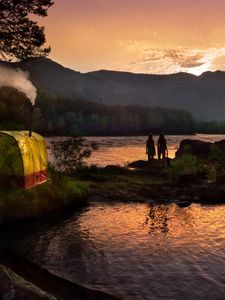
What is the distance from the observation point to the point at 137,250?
16.8 metres

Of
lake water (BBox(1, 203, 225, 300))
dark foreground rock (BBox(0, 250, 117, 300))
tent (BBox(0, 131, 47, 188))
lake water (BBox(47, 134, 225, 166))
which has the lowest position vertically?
lake water (BBox(1, 203, 225, 300))

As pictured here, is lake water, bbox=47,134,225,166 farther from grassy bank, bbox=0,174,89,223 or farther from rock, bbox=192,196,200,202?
grassy bank, bbox=0,174,89,223

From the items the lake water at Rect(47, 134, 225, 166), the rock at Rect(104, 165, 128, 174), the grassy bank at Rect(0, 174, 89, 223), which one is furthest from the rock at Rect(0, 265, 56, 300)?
the lake water at Rect(47, 134, 225, 166)

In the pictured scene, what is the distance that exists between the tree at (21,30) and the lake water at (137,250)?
13.1 m

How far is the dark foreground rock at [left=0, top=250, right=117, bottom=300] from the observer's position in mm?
9094

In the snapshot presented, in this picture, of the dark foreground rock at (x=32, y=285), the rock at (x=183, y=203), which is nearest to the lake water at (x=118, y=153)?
the rock at (x=183, y=203)

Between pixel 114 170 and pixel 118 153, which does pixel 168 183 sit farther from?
pixel 118 153

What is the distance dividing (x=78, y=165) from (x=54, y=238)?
15.5 metres

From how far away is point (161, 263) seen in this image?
604 inches

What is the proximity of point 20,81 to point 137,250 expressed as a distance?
772 inches

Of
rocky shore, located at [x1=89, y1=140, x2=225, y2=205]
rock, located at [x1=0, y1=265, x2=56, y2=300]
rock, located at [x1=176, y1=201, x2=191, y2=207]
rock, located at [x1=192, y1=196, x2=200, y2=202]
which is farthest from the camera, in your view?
rocky shore, located at [x1=89, y1=140, x2=225, y2=205]

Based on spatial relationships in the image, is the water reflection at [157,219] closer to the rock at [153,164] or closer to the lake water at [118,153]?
the rock at [153,164]

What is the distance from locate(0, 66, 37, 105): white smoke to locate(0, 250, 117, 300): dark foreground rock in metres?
16.5

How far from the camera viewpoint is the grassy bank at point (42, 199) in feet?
71.8
